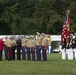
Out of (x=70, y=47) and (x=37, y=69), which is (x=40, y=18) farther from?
(x=37, y=69)

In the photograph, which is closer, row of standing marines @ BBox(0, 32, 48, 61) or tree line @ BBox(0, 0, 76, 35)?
row of standing marines @ BBox(0, 32, 48, 61)

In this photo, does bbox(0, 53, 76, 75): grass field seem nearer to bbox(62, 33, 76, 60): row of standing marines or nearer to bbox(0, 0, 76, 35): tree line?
bbox(62, 33, 76, 60): row of standing marines

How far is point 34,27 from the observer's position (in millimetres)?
68938

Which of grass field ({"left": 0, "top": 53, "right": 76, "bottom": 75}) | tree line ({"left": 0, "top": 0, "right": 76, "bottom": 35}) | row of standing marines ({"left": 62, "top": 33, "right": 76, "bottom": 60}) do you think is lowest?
grass field ({"left": 0, "top": 53, "right": 76, "bottom": 75})

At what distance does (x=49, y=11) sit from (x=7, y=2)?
815 cm

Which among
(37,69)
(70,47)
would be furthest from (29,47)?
(37,69)

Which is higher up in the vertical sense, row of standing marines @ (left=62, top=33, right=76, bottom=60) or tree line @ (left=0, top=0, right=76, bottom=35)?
tree line @ (left=0, top=0, right=76, bottom=35)

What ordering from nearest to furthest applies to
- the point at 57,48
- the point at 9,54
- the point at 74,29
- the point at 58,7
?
the point at 9,54, the point at 57,48, the point at 74,29, the point at 58,7

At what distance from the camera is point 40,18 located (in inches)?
2598

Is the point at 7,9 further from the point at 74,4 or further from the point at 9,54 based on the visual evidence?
the point at 9,54

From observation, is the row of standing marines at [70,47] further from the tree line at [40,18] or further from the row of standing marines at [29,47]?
the tree line at [40,18]

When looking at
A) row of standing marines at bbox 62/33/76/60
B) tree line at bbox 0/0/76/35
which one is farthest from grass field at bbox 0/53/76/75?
tree line at bbox 0/0/76/35

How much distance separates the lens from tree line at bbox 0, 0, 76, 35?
6462cm

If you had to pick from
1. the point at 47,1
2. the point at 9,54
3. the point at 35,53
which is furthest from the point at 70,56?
the point at 47,1
